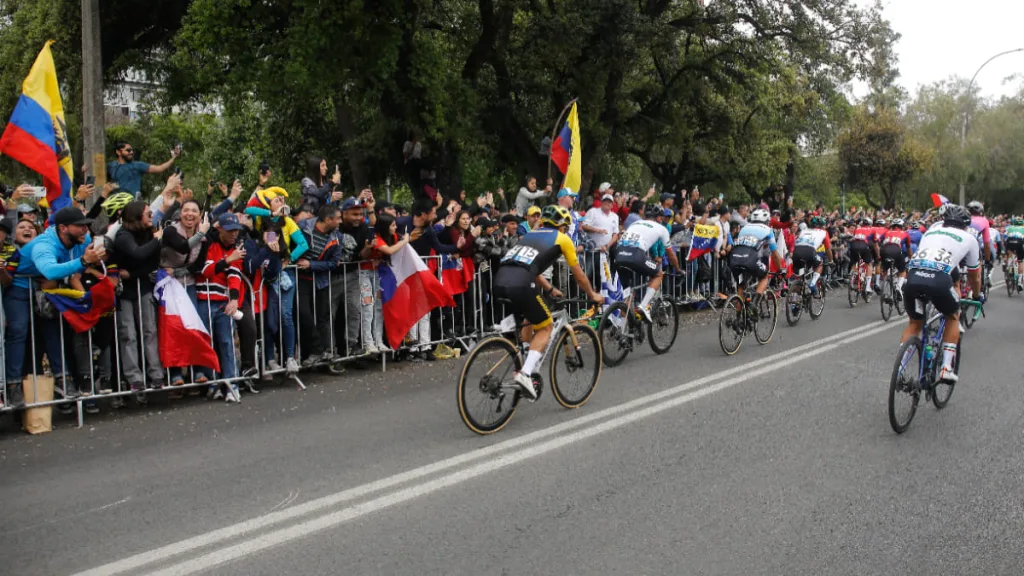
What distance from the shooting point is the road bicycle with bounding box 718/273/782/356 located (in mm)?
11383

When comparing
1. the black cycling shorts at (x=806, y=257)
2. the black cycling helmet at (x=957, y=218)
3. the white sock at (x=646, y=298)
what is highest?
the black cycling helmet at (x=957, y=218)

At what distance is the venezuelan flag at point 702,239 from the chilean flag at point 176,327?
955 centimetres

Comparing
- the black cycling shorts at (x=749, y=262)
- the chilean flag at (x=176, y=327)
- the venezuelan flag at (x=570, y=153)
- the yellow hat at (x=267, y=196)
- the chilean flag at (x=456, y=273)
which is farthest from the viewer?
the venezuelan flag at (x=570, y=153)

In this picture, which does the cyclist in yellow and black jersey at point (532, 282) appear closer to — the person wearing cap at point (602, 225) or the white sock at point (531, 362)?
the white sock at point (531, 362)

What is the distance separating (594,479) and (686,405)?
2554 millimetres

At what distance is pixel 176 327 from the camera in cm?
852

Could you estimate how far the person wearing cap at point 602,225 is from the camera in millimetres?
13938

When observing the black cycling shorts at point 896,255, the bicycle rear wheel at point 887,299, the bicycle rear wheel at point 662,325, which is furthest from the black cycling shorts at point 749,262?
the black cycling shorts at point 896,255

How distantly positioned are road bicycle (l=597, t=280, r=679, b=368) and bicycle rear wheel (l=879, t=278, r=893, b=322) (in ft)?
19.4

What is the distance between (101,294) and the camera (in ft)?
26.3

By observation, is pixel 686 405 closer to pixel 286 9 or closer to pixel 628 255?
pixel 628 255

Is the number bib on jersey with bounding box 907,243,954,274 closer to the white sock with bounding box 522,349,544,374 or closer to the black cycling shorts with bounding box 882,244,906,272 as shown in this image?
the white sock with bounding box 522,349,544,374

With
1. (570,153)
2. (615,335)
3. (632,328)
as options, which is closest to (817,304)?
(570,153)

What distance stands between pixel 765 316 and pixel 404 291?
5.06m
